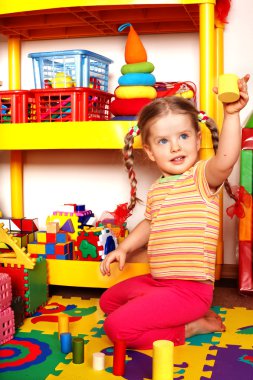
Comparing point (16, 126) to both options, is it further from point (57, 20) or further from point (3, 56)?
point (3, 56)

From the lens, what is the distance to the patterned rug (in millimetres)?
841

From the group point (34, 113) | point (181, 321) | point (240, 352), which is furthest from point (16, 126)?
point (240, 352)

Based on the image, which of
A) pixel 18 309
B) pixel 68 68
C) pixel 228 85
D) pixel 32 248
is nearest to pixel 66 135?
pixel 68 68

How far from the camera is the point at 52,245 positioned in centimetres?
130

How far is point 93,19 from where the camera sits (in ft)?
4.57

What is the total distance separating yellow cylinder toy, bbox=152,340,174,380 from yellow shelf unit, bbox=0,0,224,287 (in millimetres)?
493

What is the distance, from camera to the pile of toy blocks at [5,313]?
39.1 inches

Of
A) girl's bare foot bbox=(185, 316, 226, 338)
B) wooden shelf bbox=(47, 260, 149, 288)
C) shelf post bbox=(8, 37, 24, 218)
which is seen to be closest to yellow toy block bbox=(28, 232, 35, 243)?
wooden shelf bbox=(47, 260, 149, 288)

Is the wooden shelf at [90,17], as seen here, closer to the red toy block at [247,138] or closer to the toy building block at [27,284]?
the red toy block at [247,138]

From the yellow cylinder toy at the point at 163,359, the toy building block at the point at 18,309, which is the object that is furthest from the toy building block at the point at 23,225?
the yellow cylinder toy at the point at 163,359

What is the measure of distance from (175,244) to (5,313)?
1.19ft

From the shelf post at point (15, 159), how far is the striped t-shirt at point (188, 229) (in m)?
0.69

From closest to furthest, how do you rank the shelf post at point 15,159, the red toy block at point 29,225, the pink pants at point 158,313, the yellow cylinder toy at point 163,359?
the yellow cylinder toy at point 163,359
the pink pants at point 158,313
the red toy block at point 29,225
the shelf post at point 15,159

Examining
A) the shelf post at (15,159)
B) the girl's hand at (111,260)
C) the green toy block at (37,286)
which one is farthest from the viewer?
the shelf post at (15,159)
